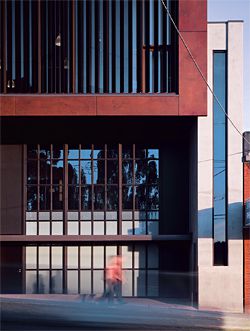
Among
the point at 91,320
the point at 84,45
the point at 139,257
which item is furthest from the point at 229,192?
the point at 91,320

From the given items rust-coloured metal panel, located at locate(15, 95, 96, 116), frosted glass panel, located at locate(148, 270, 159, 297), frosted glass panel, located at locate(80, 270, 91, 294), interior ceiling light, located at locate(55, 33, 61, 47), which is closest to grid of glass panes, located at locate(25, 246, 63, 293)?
frosted glass panel, located at locate(80, 270, 91, 294)

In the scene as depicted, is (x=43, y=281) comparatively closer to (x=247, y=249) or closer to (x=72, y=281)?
(x=72, y=281)

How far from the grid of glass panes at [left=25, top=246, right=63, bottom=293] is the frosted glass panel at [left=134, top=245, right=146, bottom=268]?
2.90 meters

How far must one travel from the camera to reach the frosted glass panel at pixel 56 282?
24.8 m

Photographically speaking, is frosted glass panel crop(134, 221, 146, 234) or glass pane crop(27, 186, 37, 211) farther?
glass pane crop(27, 186, 37, 211)

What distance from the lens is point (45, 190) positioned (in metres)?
24.9

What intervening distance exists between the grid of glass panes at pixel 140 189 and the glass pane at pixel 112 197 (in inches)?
11.0

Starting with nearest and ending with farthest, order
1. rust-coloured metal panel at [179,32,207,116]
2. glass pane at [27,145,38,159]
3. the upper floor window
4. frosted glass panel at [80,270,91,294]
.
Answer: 1. rust-coloured metal panel at [179,32,207,116]
2. the upper floor window
3. frosted glass panel at [80,270,91,294]
4. glass pane at [27,145,38,159]

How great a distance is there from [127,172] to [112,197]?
113 cm

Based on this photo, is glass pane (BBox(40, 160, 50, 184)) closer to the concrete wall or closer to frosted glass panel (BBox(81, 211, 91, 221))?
frosted glass panel (BBox(81, 211, 91, 221))

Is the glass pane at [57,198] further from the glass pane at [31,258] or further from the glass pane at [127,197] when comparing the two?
the glass pane at [127,197]

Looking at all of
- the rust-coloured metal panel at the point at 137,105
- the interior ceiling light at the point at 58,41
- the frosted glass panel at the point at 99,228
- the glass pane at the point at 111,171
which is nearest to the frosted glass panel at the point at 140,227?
the frosted glass panel at the point at 99,228

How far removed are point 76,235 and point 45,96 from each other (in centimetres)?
540

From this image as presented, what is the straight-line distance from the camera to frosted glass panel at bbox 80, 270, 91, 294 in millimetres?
24656
